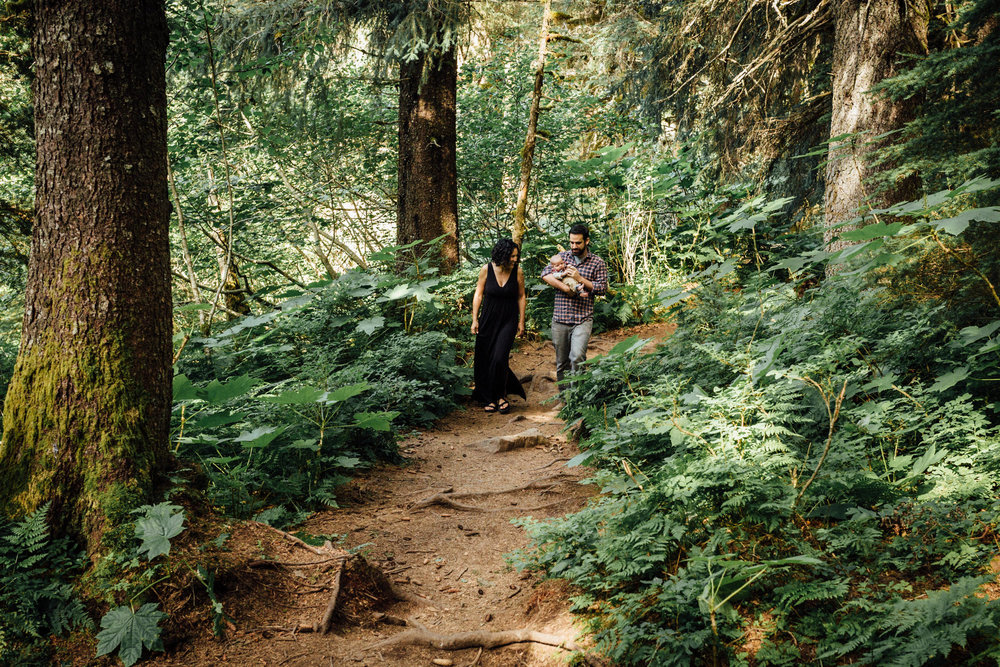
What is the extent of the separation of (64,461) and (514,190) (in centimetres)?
1071

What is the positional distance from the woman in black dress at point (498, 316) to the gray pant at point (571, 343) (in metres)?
0.60

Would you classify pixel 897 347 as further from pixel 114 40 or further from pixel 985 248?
pixel 114 40

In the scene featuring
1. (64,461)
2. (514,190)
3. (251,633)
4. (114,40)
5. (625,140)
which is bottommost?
(251,633)

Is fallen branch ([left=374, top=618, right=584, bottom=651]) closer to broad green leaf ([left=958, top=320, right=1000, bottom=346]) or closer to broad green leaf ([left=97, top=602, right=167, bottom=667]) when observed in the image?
broad green leaf ([left=97, top=602, right=167, bottom=667])

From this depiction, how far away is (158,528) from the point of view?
295 cm

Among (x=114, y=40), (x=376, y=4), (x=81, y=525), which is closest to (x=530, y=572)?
(x=81, y=525)

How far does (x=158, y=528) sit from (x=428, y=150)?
7.29 m

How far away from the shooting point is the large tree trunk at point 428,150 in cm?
920

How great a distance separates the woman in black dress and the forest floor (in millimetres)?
1914

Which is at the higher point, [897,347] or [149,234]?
[149,234]

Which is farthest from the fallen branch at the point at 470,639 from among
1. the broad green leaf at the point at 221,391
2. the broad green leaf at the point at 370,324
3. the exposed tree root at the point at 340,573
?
the broad green leaf at the point at 370,324

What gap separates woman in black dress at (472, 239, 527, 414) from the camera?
7.61 metres

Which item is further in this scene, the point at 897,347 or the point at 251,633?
the point at 897,347

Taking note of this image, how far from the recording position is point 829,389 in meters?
3.34
